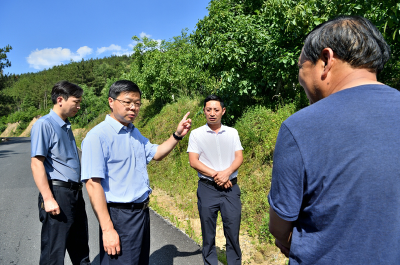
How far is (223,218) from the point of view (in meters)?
3.29

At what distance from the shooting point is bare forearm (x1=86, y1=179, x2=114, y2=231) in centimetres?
204

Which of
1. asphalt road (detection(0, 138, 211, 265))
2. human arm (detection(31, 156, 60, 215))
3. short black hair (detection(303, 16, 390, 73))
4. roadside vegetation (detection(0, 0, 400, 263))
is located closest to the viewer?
short black hair (detection(303, 16, 390, 73))

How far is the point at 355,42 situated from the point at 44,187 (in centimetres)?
300

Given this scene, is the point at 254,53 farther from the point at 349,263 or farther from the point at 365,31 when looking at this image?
the point at 349,263

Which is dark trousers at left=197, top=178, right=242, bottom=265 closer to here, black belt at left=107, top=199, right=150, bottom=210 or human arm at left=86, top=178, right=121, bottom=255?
black belt at left=107, top=199, right=150, bottom=210

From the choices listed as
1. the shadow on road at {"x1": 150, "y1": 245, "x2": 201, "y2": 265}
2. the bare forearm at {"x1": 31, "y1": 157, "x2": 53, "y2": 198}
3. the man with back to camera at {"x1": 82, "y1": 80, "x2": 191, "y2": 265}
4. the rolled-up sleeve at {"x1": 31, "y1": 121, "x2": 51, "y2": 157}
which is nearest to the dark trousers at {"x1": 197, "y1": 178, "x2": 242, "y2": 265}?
the shadow on road at {"x1": 150, "y1": 245, "x2": 201, "y2": 265}

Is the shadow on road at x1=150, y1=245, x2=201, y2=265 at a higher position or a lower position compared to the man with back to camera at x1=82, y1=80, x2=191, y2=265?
lower

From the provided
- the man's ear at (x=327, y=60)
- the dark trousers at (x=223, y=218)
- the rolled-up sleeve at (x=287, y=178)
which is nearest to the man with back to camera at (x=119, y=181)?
the dark trousers at (x=223, y=218)

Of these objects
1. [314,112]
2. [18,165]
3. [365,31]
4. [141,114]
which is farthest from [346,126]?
[141,114]

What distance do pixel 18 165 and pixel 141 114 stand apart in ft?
30.8

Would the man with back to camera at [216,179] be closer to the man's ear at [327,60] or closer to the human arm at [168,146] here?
the human arm at [168,146]

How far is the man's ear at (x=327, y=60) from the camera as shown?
1119 millimetres

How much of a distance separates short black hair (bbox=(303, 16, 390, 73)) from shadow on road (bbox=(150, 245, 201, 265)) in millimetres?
3496

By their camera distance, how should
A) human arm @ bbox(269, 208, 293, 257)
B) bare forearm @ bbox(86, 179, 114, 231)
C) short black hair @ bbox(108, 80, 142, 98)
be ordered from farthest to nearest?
short black hair @ bbox(108, 80, 142, 98), bare forearm @ bbox(86, 179, 114, 231), human arm @ bbox(269, 208, 293, 257)
